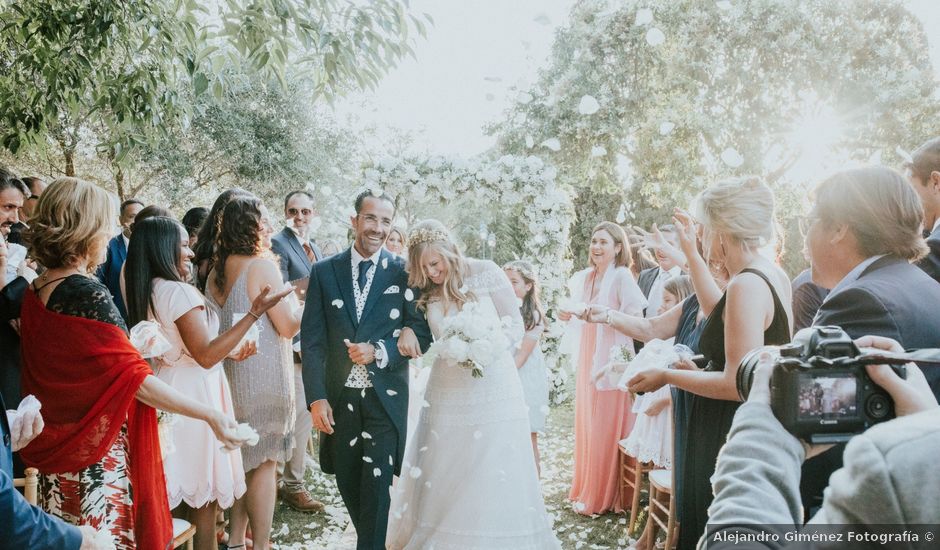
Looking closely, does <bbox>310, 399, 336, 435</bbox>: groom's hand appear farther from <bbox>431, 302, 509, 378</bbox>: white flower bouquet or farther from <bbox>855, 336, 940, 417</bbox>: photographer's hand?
<bbox>855, 336, 940, 417</bbox>: photographer's hand

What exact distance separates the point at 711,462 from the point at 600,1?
14.9 metres

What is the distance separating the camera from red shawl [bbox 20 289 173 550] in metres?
2.42

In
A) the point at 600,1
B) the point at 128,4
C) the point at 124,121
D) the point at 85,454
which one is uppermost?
the point at 600,1

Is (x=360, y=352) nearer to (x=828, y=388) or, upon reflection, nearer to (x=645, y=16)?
(x=828, y=388)

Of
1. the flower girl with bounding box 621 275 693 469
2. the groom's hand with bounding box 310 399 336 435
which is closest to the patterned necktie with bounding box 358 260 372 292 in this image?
the groom's hand with bounding box 310 399 336 435

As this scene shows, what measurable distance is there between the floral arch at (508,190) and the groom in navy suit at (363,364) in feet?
3.42

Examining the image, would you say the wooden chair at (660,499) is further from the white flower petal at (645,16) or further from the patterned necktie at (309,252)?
the white flower petal at (645,16)

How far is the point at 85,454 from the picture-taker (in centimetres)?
248

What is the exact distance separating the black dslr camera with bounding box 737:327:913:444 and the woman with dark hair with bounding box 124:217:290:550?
8.33 feet

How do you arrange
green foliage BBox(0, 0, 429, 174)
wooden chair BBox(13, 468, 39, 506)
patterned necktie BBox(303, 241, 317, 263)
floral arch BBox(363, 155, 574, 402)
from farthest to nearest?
patterned necktie BBox(303, 241, 317, 263), floral arch BBox(363, 155, 574, 402), green foliage BBox(0, 0, 429, 174), wooden chair BBox(13, 468, 39, 506)

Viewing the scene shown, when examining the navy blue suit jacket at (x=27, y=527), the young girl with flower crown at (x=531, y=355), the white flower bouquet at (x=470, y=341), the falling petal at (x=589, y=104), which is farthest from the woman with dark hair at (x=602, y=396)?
the navy blue suit jacket at (x=27, y=527)

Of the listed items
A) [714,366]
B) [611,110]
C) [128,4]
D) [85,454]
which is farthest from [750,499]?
[611,110]

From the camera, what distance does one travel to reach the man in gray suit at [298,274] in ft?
17.7

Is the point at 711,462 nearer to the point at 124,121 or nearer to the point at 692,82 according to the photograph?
the point at 124,121
